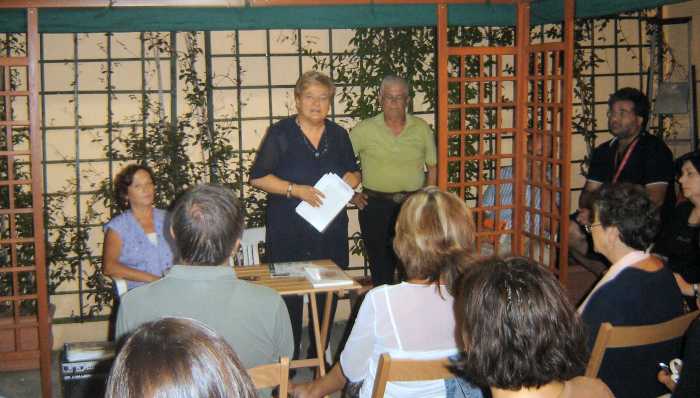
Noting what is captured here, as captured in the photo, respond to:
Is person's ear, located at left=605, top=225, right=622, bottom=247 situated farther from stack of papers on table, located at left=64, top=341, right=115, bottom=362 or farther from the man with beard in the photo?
stack of papers on table, located at left=64, top=341, right=115, bottom=362

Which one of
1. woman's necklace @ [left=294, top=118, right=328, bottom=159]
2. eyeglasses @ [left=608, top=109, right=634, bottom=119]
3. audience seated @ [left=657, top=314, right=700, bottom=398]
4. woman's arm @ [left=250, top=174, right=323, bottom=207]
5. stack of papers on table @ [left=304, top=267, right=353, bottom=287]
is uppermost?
eyeglasses @ [left=608, top=109, right=634, bottom=119]

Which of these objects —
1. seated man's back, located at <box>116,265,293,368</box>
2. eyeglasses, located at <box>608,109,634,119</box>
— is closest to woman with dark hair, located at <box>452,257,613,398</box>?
seated man's back, located at <box>116,265,293,368</box>

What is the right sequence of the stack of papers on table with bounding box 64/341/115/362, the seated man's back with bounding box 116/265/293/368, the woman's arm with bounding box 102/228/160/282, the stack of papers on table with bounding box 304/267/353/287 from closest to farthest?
the seated man's back with bounding box 116/265/293/368
the stack of papers on table with bounding box 304/267/353/287
the stack of papers on table with bounding box 64/341/115/362
the woman's arm with bounding box 102/228/160/282

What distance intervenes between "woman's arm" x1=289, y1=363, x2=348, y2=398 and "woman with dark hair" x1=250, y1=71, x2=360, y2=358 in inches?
64.8

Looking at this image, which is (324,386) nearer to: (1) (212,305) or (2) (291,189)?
(1) (212,305)

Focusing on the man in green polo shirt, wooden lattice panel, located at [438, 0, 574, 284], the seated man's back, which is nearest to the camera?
the seated man's back

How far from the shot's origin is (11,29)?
397cm

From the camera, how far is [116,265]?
13.5ft

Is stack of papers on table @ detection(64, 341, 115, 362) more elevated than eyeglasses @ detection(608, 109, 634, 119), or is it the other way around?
eyeglasses @ detection(608, 109, 634, 119)

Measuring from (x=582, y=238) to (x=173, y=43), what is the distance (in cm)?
333

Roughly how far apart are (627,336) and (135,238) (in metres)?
2.82

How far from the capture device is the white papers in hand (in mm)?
4281

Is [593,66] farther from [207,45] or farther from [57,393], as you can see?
[57,393]

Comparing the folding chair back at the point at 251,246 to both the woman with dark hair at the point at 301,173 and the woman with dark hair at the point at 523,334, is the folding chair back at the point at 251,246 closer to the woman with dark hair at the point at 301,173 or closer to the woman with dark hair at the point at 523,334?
the woman with dark hair at the point at 301,173
